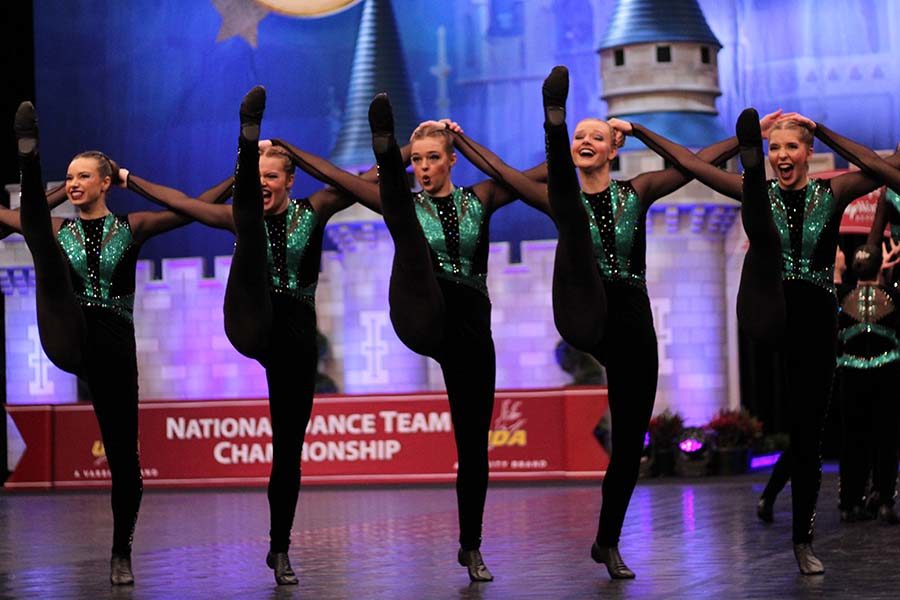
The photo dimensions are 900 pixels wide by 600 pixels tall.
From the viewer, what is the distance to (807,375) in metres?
5.92

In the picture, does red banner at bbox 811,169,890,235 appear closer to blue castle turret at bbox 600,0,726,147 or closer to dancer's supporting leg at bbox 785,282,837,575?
blue castle turret at bbox 600,0,726,147

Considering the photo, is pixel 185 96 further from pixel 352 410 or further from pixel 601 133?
pixel 601 133

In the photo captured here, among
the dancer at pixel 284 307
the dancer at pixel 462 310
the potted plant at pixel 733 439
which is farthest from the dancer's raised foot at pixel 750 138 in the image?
the potted plant at pixel 733 439

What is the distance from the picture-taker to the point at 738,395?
1658 centimetres

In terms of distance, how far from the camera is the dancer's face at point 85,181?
20.2ft

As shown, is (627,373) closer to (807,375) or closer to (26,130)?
(807,375)

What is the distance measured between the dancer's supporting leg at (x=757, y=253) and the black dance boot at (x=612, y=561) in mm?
1003

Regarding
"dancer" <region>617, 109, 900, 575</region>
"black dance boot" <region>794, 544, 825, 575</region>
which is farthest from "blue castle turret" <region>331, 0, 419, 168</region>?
"black dance boot" <region>794, 544, 825, 575</region>

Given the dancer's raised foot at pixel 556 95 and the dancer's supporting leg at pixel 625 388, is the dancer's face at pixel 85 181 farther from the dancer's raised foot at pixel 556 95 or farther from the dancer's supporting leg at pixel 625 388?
the dancer's supporting leg at pixel 625 388

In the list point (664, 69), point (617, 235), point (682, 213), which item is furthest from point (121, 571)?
point (664, 69)

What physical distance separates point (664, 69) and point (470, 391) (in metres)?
12.3

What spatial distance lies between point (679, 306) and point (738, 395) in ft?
3.81

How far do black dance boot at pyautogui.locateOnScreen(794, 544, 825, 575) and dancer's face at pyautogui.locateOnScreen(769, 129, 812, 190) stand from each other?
140cm

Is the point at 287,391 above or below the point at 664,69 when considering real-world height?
below
